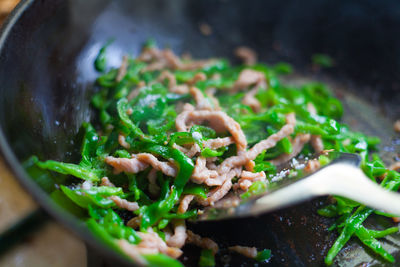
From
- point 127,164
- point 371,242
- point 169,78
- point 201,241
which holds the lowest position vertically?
point 371,242

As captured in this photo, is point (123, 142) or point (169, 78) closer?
point (123, 142)

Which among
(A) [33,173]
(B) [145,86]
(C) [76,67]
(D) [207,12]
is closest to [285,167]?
(B) [145,86]

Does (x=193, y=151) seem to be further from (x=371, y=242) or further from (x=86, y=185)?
(x=371, y=242)

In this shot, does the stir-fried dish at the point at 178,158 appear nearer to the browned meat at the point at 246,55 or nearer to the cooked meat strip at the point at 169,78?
the cooked meat strip at the point at 169,78

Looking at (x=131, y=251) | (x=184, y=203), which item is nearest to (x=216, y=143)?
(x=184, y=203)

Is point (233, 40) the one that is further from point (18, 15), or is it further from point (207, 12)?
point (18, 15)

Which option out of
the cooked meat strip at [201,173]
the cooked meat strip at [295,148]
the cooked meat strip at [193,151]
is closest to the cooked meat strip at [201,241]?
the cooked meat strip at [201,173]
